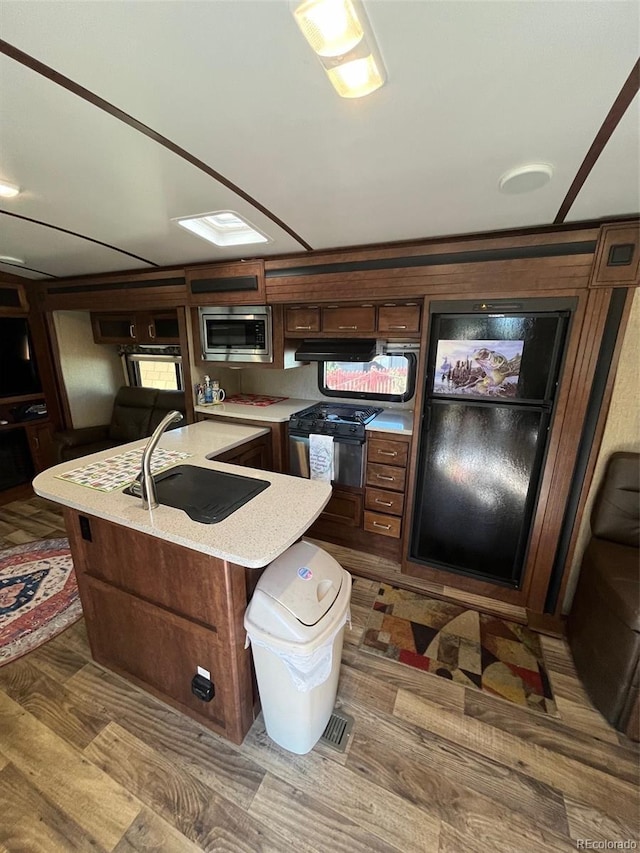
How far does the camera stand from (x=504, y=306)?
1.79m

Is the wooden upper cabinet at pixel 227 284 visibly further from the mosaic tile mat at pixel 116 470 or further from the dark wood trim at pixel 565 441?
the dark wood trim at pixel 565 441

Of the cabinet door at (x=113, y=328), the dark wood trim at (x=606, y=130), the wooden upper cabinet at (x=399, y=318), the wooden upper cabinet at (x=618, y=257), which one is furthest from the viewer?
the cabinet door at (x=113, y=328)

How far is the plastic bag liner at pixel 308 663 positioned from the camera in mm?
1140

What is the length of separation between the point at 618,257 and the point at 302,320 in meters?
1.84

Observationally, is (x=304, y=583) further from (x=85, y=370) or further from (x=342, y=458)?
(x=85, y=370)

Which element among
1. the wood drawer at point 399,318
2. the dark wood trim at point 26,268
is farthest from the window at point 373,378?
the dark wood trim at point 26,268

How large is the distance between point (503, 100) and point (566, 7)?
9.1 inches

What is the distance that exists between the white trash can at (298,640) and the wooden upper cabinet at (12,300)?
3891 mm

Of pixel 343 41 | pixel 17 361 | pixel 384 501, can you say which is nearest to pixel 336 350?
pixel 384 501

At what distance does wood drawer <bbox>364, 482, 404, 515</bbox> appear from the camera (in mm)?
2398

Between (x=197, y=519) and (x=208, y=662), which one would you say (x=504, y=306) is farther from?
(x=208, y=662)

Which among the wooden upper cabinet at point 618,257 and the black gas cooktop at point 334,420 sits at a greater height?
the wooden upper cabinet at point 618,257

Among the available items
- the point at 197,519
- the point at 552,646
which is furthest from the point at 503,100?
the point at 552,646

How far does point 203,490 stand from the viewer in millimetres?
1468
